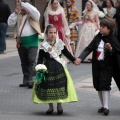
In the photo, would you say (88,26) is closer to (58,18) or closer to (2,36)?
(58,18)

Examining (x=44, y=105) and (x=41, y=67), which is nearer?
(x=41, y=67)

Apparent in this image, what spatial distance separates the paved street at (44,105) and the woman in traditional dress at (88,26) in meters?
2.09

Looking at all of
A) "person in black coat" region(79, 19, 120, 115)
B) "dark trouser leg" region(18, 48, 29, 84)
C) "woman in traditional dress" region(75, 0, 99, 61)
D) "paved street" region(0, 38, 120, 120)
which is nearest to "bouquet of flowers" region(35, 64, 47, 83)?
"paved street" region(0, 38, 120, 120)

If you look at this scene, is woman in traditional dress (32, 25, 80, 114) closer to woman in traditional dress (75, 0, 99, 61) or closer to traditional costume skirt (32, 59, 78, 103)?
traditional costume skirt (32, 59, 78, 103)

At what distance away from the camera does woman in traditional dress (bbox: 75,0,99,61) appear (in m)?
16.0

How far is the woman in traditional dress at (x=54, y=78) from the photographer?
29.9ft

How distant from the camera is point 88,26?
16.2 meters

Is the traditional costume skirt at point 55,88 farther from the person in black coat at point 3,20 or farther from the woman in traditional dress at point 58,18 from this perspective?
the person in black coat at point 3,20

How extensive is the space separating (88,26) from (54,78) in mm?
7192

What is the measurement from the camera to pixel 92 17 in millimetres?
16109

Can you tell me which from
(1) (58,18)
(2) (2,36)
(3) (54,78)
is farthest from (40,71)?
(2) (2,36)

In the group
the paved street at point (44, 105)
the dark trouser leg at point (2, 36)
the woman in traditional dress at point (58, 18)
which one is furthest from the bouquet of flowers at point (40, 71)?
the dark trouser leg at point (2, 36)

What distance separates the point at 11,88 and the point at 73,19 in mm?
4586

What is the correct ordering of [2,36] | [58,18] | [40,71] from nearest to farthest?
[40,71] → [58,18] → [2,36]
